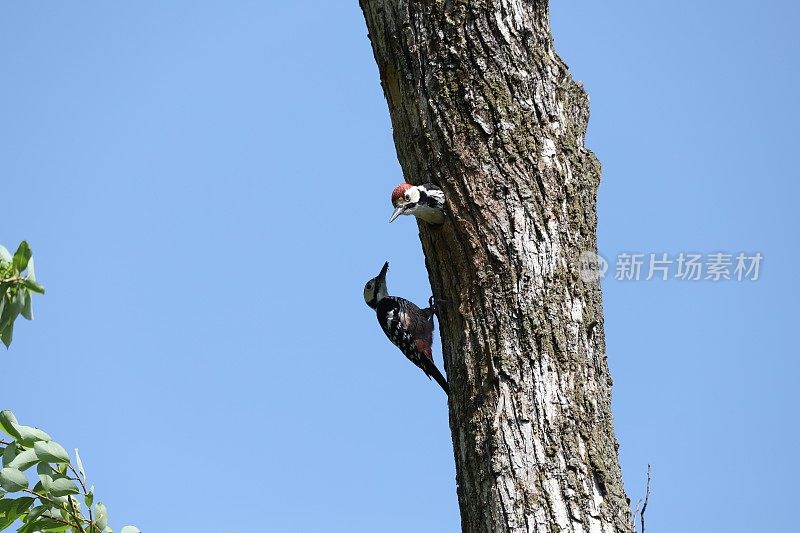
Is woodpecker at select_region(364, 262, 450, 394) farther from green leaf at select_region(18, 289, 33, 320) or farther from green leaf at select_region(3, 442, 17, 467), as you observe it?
green leaf at select_region(18, 289, 33, 320)

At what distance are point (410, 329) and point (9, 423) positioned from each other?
3.30 metres

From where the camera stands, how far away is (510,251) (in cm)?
354

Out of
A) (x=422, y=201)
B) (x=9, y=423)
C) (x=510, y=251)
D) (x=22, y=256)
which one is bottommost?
(x=9, y=423)

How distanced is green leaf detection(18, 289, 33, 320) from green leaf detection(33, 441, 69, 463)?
619 millimetres

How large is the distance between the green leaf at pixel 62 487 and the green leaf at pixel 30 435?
0.13m

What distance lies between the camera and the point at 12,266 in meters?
2.22

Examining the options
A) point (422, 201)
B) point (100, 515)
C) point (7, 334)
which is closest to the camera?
point (7, 334)

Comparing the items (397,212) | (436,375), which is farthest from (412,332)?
(397,212)

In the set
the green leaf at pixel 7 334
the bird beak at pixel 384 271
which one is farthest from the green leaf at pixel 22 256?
the bird beak at pixel 384 271

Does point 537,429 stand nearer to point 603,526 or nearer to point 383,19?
point 603,526

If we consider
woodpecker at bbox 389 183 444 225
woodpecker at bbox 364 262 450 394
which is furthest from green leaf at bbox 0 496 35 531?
woodpecker at bbox 364 262 450 394

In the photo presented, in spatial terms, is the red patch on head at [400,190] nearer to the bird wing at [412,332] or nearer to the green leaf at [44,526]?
the bird wing at [412,332]

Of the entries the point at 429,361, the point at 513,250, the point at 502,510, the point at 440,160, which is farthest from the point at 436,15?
the point at 429,361

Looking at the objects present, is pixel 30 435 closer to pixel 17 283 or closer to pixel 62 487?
pixel 62 487
